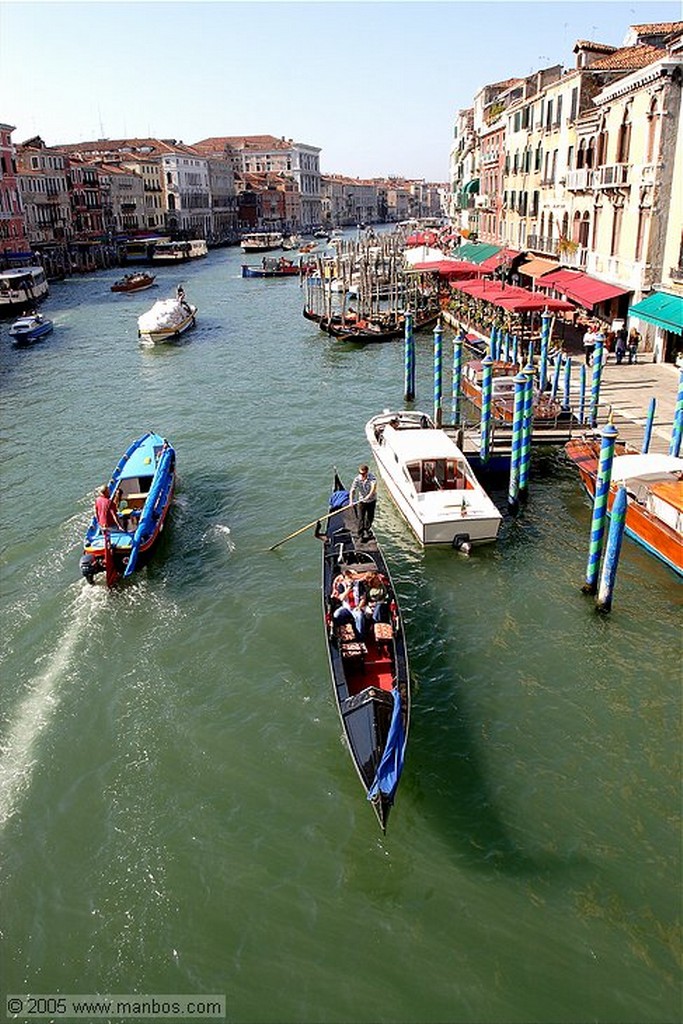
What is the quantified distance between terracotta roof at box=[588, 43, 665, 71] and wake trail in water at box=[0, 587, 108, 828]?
30.8 m

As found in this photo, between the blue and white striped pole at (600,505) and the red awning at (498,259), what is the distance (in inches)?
1113

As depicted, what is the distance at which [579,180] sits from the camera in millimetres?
32250

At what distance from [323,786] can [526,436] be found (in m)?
10.2

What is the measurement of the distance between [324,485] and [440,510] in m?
4.91

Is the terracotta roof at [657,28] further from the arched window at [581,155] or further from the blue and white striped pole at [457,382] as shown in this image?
the blue and white striped pole at [457,382]

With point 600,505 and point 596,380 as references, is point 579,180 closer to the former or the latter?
point 596,380

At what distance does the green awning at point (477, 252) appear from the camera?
46.6 metres

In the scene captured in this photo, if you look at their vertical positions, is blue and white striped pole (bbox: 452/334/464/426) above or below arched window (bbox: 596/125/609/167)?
below

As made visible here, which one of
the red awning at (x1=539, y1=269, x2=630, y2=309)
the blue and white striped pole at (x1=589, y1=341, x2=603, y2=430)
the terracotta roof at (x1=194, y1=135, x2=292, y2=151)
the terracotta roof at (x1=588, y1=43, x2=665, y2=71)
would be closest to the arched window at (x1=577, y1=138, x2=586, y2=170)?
the terracotta roof at (x1=588, y1=43, x2=665, y2=71)

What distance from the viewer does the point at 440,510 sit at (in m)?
16.2

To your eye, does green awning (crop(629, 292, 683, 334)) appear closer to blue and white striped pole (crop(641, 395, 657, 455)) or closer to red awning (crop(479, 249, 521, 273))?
blue and white striped pole (crop(641, 395, 657, 455))

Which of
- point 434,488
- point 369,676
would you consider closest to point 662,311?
point 434,488

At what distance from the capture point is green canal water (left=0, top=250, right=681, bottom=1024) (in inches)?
317

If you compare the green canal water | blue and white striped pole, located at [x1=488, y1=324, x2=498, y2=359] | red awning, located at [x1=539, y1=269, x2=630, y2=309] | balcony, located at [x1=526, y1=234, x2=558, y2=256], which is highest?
balcony, located at [x1=526, y1=234, x2=558, y2=256]
